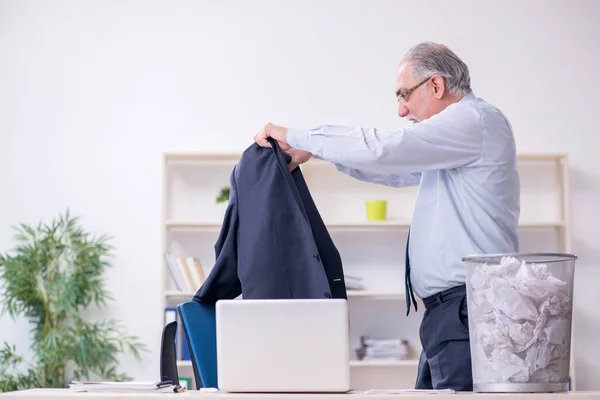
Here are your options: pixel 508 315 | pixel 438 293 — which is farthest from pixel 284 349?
pixel 438 293

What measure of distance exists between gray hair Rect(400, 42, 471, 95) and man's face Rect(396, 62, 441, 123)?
2 cm

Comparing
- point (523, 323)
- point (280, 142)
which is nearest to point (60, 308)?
point (280, 142)

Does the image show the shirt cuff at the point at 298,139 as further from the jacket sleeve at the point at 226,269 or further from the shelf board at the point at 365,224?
the shelf board at the point at 365,224

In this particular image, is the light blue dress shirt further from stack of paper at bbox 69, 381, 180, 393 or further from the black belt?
stack of paper at bbox 69, 381, 180, 393

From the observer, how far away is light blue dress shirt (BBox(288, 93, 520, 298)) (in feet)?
6.74

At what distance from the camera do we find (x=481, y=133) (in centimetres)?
220

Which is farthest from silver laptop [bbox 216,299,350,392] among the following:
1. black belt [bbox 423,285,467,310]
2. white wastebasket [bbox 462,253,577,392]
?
black belt [bbox 423,285,467,310]

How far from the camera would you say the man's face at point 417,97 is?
2.46 meters

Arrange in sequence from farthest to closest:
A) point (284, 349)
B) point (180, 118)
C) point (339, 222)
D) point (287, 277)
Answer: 1. point (180, 118)
2. point (339, 222)
3. point (287, 277)
4. point (284, 349)

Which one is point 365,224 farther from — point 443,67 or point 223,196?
point 443,67

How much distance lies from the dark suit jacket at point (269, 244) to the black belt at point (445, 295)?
25cm

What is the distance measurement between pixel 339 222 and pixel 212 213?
2.60ft

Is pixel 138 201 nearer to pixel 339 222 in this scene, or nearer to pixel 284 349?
pixel 339 222

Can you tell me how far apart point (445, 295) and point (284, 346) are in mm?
916
